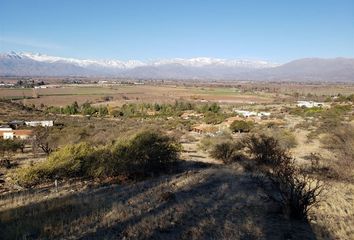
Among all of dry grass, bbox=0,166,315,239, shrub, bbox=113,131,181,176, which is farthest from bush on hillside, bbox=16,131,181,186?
dry grass, bbox=0,166,315,239

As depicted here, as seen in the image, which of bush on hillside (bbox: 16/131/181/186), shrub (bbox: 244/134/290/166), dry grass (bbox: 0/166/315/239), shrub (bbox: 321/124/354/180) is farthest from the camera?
shrub (bbox: 244/134/290/166)

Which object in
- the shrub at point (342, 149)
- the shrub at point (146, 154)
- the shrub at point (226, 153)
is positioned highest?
the shrub at point (146, 154)

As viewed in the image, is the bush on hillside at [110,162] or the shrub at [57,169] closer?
the shrub at [57,169]

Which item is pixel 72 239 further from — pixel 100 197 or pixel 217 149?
pixel 217 149

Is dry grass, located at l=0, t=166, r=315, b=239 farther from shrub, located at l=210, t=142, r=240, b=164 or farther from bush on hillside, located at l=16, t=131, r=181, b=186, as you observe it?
shrub, located at l=210, t=142, r=240, b=164

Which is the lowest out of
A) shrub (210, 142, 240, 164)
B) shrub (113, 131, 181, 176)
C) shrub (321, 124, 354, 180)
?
shrub (210, 142, 240, 164)

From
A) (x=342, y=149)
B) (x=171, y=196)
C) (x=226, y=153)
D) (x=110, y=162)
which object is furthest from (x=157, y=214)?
(x=342, y=149)

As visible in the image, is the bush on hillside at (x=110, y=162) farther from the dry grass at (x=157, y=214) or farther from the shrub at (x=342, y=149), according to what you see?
the shrub at (x=342, y=149)

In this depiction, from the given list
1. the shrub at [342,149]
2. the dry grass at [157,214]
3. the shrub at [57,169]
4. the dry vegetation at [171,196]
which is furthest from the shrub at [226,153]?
the shrub at [57,169]

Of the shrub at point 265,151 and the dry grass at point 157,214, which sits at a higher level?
the dry grass at point 157,214

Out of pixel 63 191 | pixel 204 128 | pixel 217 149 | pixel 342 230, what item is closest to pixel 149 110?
pixel 204 128

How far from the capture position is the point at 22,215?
37.7 ft

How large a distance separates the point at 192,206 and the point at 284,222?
2.73 metres

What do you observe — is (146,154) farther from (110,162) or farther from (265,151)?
(265,151)
